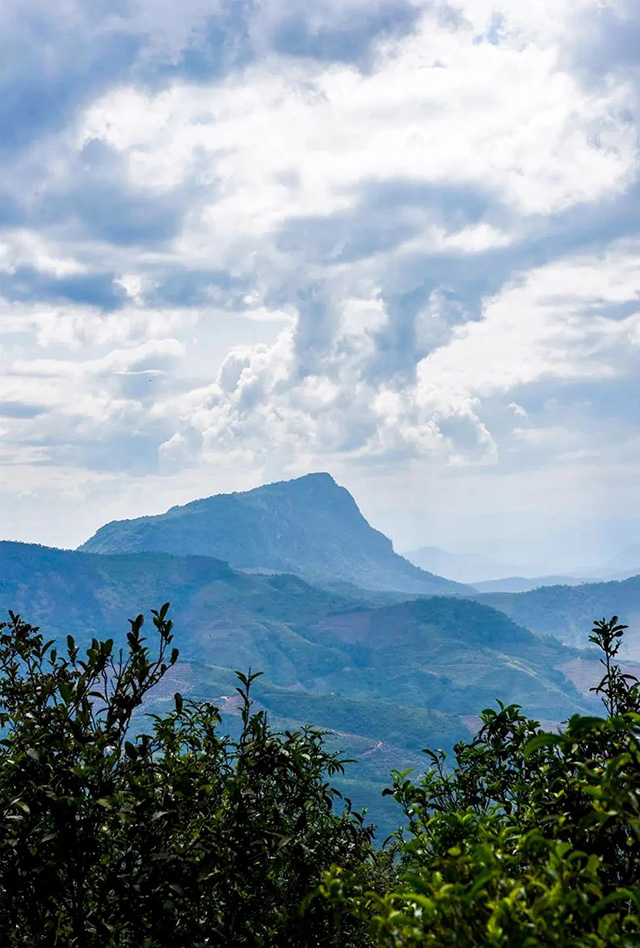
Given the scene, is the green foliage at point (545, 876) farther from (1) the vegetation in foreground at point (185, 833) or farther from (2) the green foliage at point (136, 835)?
(2) the green foliage at point (136, 835)

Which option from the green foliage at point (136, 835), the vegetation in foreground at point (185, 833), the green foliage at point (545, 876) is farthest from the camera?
the green foliage at point (136, 835)

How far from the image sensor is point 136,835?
7094 mm

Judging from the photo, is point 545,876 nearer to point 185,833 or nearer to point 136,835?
point 136,835

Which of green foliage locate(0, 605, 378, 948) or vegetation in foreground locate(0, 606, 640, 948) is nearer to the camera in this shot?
vegetation in foreground locate(0, 606, 640, 948)

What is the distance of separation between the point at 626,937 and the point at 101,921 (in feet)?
14.2

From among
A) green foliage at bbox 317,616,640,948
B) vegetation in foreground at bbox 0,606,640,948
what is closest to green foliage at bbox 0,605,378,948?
vegetation in foreground at bbox 0,606,640,948

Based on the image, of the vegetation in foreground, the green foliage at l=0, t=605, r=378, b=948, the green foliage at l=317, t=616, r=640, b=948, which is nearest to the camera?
the green foliage at l=317, t=616, r=640, b=948

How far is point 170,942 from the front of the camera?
20.8 feet

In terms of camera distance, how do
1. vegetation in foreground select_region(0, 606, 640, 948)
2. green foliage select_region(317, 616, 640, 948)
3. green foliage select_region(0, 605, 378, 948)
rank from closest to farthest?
green foliage select_region(317, 616, 640, 948) → vegetation in foreground select_region(0, 606, 640, 948) → green foliage select_region(0, 605, 378, 948)

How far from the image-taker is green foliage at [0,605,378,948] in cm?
649

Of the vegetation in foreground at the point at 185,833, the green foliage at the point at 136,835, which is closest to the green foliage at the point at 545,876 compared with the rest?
the vegetation in foreground at the point at 185,833

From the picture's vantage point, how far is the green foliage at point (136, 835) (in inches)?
256

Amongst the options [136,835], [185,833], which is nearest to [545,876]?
[136,835]

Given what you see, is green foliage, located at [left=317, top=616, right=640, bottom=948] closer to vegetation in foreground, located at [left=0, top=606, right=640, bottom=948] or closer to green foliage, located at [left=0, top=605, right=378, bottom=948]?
vegetation in foreground, located at [left=0, top=606, right=640, bottom=948]
